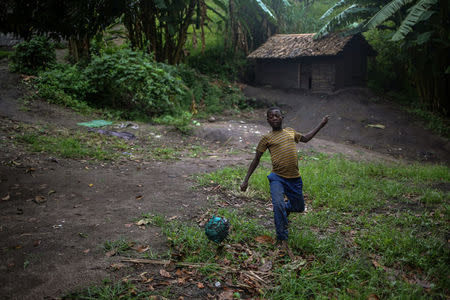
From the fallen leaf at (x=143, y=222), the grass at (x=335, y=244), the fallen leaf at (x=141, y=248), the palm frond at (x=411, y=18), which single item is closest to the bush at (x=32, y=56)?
the grass at (x=335, y=244)

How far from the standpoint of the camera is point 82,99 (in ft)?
34.7

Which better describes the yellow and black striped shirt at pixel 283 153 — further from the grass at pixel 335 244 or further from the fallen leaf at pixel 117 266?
the fallen leaf at pixel 117 266

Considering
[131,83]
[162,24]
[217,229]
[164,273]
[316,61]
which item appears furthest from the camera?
[316,61]

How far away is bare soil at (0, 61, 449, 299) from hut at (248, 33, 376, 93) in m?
5.94

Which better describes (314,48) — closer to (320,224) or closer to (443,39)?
(443,39)

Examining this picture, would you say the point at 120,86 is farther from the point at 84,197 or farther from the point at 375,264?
the point at 375,264

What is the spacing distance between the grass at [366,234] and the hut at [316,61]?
1009 cm

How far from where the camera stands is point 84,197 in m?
4.46

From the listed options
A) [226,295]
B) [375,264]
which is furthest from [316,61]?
[226,295]

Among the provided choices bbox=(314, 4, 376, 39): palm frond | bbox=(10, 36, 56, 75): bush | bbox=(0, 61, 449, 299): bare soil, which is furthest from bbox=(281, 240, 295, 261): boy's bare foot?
bbox=(314, 4, 376, 39): palm frond

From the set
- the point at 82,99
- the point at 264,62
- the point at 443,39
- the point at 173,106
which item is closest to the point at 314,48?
the point at 264,62

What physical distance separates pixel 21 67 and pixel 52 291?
455 inches

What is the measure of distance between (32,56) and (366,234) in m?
12.5

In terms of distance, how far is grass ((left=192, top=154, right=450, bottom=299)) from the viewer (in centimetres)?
279
